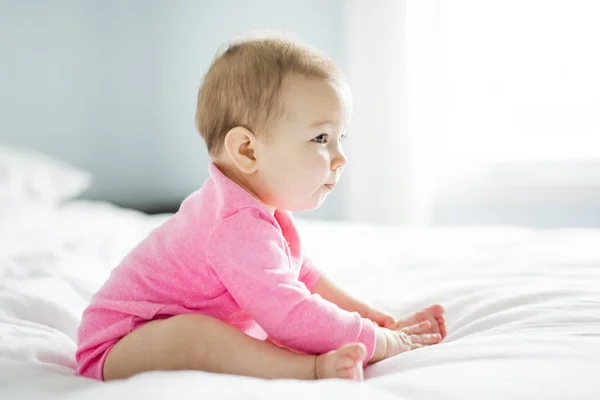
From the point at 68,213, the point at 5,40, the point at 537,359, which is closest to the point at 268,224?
A: the point at 537,359

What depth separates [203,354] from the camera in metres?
0.80

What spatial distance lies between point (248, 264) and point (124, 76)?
1.61 m

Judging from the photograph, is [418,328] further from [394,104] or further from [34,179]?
[394,104]

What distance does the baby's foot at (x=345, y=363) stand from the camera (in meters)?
0.73

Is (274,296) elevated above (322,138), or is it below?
below

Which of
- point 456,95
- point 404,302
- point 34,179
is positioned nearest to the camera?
point 404,302

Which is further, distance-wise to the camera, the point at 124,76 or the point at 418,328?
the point at 124,76

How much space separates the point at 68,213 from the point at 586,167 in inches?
66.6

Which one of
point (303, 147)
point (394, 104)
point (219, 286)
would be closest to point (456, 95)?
point (394, 104)

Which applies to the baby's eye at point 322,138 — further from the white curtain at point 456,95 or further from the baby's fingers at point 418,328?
the white curtain at point 456,95

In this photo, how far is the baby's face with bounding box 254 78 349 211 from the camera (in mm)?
920

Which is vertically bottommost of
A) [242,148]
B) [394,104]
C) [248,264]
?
[248,264]

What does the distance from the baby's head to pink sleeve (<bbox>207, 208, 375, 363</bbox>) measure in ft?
0.37

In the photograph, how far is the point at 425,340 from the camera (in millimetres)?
917
